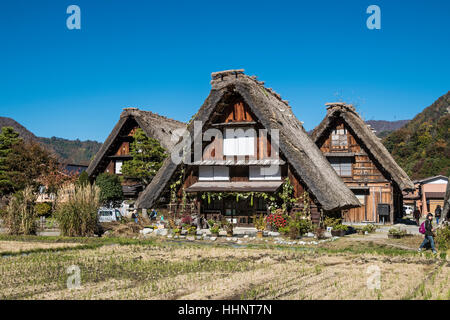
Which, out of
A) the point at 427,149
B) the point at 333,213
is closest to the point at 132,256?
the point at 333,213

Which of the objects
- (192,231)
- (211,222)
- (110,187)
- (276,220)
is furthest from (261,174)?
(110,187)

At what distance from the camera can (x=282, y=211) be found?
21.9 m

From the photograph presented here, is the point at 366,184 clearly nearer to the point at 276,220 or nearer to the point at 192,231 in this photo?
the point at 276,220

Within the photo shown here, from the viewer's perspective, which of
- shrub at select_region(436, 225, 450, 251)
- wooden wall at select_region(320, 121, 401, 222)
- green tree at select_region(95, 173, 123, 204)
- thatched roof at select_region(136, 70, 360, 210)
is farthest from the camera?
green tree at select_region(95, 173, 123, 204)

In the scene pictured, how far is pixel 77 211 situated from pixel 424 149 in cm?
6056

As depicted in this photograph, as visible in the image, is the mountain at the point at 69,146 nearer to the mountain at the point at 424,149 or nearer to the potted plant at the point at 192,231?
the mountain at the point at 424,149

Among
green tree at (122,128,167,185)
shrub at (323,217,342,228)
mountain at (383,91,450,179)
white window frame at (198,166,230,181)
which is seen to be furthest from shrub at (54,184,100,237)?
mountain at (383,91,450,179)

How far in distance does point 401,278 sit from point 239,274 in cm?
354

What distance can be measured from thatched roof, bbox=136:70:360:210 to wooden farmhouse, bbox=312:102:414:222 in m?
5.88

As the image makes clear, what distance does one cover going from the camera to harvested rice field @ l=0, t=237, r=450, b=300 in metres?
8.77

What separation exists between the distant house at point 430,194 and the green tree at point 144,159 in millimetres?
25622

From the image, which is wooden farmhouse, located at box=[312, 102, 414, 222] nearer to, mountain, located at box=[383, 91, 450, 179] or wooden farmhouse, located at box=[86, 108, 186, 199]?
wooden farmhouse, located at box=[86, 108, 186, 199]

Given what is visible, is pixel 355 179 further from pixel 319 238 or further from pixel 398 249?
pixel 398 249

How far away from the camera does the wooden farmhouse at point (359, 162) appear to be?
2955 cm
